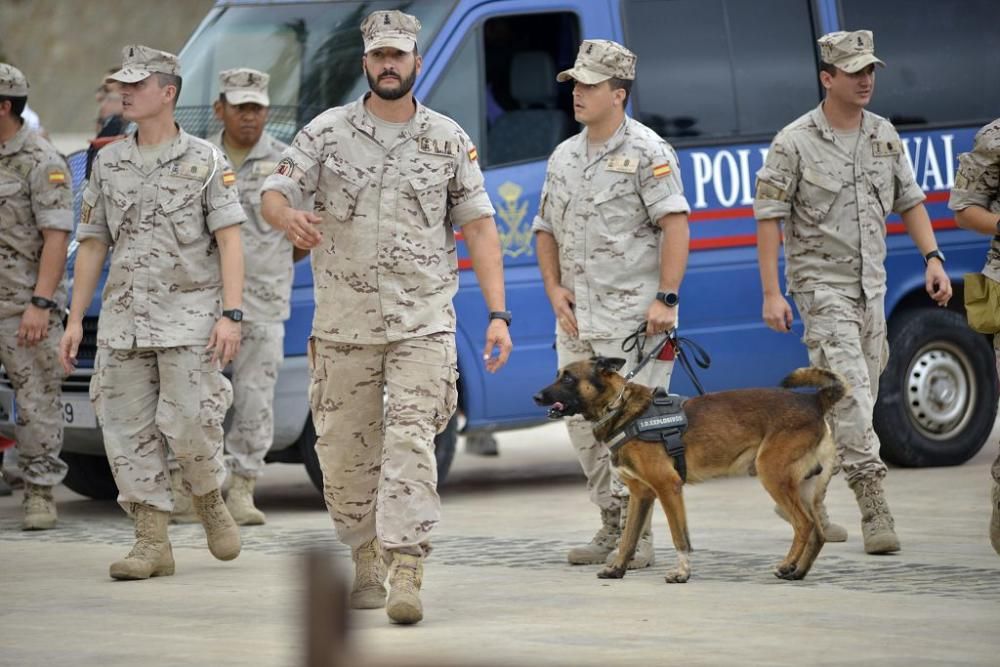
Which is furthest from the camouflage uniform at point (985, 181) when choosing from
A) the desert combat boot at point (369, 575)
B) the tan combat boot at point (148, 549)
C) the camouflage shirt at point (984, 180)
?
the tan combat boot at point (148, 549)

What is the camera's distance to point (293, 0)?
990cm

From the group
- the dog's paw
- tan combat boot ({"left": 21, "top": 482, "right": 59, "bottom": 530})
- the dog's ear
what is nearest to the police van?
tan combat boot ({"left": 21, "top": 482, "right": 59, "bottom": 530})

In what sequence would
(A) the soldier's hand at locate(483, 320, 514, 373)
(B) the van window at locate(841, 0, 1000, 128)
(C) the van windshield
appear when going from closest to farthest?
(A) the soldier's hand at locate(483, 320, 514, 373)
(C) the van windshield
(B) the van window at locate(841, 0, 1000, 128)

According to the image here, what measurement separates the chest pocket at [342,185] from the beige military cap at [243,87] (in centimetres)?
294

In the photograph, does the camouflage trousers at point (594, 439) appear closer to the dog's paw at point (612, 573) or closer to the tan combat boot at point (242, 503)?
the dog's paw at point (612, 573)

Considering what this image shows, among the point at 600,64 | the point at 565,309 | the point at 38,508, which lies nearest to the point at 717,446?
the point at 565,309

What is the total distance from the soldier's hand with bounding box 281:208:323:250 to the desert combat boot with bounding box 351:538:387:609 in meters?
1.13

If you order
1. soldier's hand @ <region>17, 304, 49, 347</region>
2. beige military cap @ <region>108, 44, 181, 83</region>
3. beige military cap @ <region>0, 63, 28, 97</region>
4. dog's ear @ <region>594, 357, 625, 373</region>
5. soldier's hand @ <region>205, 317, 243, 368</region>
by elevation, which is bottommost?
dog's ear @ <region>594, 357, 625, 373</region>

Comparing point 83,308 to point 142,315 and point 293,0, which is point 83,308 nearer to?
point 142,315

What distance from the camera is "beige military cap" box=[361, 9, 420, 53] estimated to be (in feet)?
20.5

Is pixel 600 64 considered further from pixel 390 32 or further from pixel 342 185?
pixel 342 185

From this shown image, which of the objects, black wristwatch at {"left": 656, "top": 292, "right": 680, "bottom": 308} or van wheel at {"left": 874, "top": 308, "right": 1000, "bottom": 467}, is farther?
van wheel at {"left": 874, "top": 308, "right": 1000, "bottom": 467}

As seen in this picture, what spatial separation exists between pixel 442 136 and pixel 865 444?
2513 millimetres

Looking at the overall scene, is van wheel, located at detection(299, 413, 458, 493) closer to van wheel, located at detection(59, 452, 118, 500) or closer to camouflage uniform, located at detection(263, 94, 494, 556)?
van wheel, located at detection(59, 452, 118, 500)
